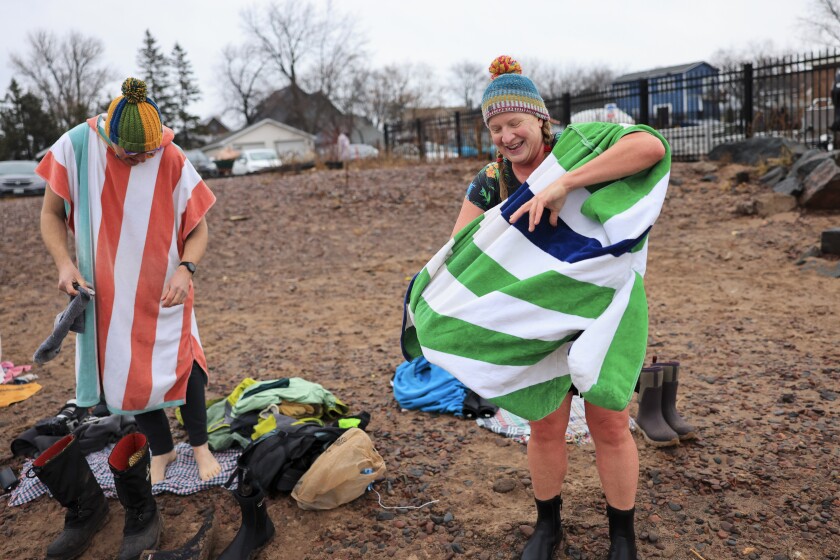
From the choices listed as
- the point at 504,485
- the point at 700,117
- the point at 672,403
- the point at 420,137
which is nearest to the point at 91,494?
the point at 504,485

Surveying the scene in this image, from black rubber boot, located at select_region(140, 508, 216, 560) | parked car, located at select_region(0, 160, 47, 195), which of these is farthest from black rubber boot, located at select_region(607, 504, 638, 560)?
parked car, located at select_region(0, 160, 47, 195)

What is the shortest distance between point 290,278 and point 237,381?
371 cm

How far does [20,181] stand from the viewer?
17.3 meters

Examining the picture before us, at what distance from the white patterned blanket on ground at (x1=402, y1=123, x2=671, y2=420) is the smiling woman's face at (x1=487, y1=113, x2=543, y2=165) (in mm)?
100

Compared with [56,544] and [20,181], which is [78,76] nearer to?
[20,181]

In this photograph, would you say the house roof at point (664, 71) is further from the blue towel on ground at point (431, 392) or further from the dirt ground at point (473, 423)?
the blue towel on ground at point (431, 392)

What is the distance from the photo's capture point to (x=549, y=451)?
7.48ft

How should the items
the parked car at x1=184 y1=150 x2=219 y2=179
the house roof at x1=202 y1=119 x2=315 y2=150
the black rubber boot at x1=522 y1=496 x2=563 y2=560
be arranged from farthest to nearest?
the house roof at x1=202 y1=119 x2=315 y2=150 → the parked car at x1=184 y1=150 x2=219 y2=179 → the black rubber boot at x1=522 y1=496 x2=563 y2=560

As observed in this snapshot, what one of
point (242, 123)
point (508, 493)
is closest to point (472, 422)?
point (508, 493)

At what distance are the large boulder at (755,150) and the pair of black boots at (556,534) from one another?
32.9 feet

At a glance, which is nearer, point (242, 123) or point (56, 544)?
point (56, 544)

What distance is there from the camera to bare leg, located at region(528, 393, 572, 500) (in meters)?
2.25

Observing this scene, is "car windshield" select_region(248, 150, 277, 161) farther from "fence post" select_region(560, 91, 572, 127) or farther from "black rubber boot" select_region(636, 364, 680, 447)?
"black rubber boot" select_region(636, 364, 680, 447)

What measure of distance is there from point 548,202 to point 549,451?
922mm
